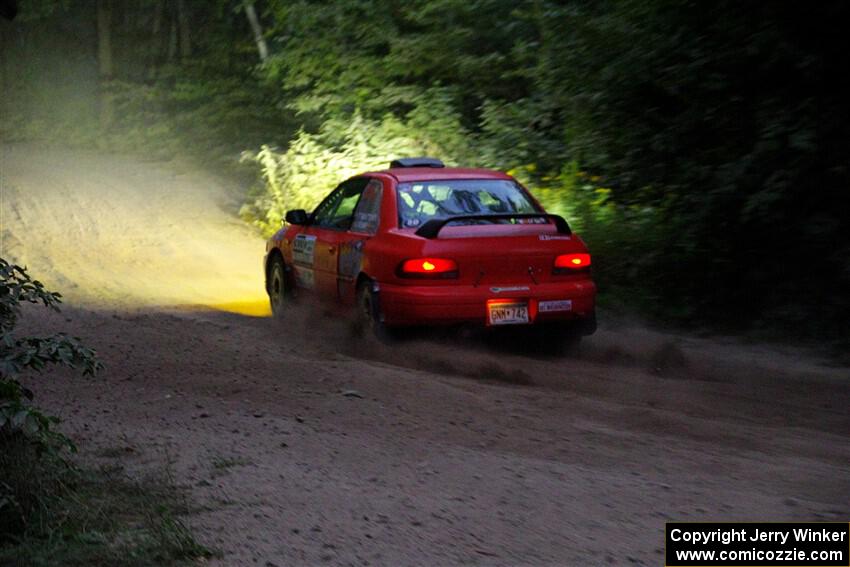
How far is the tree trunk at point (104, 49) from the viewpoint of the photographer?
3350 cm

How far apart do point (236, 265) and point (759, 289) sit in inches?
338

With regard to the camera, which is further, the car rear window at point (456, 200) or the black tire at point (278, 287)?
the black tire at point (278, 287)

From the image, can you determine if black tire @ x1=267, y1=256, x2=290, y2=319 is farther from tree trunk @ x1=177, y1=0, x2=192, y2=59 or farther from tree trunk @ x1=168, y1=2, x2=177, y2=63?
tree trunk @ x1=168, y1=2, x2=177, y2=63

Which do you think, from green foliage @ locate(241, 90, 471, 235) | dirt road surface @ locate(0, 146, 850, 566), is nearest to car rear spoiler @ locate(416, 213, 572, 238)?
dirt road surface @ locate(0, 146, 850, 566)

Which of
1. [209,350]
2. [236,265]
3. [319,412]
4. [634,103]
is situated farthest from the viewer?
[236,265]

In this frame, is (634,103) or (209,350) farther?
(634,103)

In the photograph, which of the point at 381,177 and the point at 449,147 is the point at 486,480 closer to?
the point at 381,177

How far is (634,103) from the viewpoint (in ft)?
41.6

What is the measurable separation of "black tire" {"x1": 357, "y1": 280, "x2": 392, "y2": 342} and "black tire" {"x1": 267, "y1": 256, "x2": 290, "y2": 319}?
1.90 metres

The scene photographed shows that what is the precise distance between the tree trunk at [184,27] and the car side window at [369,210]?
24735 mm

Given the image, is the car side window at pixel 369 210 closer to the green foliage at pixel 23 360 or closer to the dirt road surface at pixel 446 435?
the dirt road surface at pixel 446 435

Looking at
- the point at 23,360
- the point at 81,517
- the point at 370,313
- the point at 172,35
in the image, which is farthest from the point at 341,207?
the point at 172,35

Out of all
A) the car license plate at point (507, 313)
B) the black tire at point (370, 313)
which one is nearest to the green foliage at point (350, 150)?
the black tire at point (370, 313)

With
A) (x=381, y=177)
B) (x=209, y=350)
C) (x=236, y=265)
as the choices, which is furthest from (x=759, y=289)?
(x=236, y=265)
